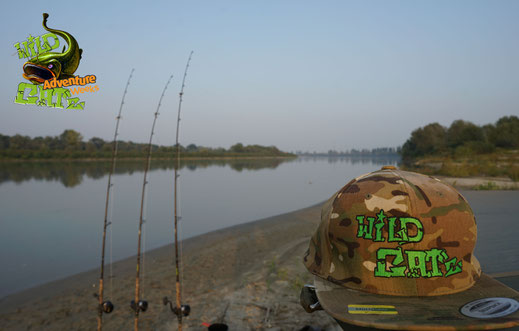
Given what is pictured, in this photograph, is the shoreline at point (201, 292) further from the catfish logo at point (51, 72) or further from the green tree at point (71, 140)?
the green tree at point (71, 140)

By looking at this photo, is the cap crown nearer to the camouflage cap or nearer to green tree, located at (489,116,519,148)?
the camouflage cap

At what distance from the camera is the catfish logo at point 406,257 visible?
2.14 m

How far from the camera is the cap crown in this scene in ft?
7.04

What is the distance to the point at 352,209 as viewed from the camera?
236 cm

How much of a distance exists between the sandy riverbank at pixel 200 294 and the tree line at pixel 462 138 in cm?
3521

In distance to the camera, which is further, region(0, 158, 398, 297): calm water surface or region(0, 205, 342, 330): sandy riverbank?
region(0, 158, 398, 297): calm water surface

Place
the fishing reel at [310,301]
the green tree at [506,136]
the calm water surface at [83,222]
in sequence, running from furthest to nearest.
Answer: the green tree at [506,136] → the calm water surface at [83,222] → the fishing reel at [310,301]

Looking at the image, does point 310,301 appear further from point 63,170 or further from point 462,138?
point 63,170

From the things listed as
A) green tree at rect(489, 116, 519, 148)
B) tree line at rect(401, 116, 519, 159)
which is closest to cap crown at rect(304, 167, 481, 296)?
tree line at rect(401, 116, 519, 159)

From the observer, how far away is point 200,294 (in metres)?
6.36

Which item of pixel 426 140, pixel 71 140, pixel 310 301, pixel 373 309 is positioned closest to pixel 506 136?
pixel 426 140

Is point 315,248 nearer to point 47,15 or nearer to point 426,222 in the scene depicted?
point 426,222

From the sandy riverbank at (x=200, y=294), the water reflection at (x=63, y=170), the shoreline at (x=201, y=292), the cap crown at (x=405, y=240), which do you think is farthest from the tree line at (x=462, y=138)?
the cap crown at (x=405, y=240)

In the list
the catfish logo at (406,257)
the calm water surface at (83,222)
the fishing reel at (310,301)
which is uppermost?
the catfish logo at (406,257)
